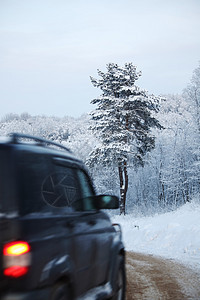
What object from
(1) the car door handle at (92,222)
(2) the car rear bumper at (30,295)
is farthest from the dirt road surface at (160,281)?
(2) the car rear bumper at (30,295)

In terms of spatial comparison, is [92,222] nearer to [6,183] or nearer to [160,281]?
[6,183]

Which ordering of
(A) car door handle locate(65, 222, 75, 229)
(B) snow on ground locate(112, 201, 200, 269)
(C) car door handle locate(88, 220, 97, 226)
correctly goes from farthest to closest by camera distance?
(B) snow on ground locate(112, 201, 200, 269) → (C) car door handle locate(88, 220, 97, 226) → (A) car door handle locate(65, 222, 75, 229)

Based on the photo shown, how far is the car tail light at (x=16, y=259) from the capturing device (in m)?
2.65

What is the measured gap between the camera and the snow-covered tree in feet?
103

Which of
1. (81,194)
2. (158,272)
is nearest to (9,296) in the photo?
(81,194)

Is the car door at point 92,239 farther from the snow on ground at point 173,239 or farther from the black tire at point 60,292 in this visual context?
the snow on ground at point 173,239

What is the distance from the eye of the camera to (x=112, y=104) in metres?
32.5

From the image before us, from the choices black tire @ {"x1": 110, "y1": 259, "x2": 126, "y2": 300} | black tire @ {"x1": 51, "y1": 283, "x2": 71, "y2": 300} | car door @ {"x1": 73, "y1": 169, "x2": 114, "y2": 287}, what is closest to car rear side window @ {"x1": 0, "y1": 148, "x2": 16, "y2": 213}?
black tire @ {"x1": 51, "y1": 283, "x2": 71, "y2": 300}

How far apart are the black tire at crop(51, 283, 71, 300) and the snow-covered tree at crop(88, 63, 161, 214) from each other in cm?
2705

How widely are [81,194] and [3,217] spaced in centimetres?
185

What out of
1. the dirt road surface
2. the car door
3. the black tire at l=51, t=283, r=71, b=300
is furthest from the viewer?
the dirt road surface

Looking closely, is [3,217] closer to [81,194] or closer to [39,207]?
[39,207]

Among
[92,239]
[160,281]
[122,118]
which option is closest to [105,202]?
[92,239]

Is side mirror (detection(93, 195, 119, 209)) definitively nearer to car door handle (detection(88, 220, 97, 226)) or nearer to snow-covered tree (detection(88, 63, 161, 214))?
car door handle (detection(88, 220, 97, 226))
